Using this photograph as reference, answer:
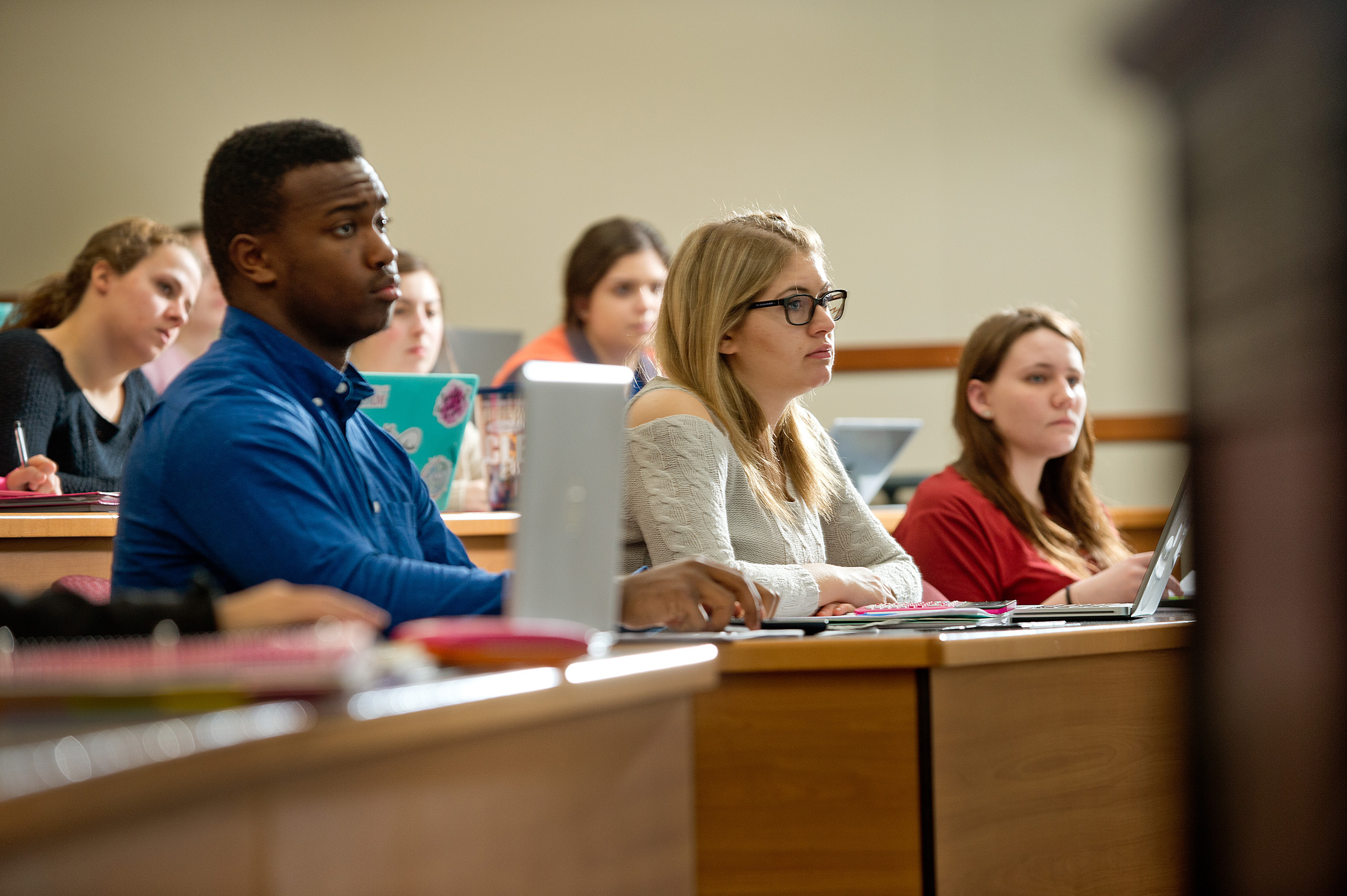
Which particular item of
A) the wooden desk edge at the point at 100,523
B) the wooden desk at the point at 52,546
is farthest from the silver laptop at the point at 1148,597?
the wooden desk at the point at 52,546

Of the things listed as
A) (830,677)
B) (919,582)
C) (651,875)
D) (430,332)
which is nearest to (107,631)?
(651,875)

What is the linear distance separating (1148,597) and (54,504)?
5.19 ft

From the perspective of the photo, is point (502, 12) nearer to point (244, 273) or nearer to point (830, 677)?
point (244, 273)

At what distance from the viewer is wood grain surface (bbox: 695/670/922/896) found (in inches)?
44.3

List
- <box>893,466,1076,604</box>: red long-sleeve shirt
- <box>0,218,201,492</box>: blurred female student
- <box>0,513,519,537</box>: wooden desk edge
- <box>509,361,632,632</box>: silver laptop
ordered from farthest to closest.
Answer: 1. <box>0,218,201,492</box>: blurred female student
2. <box>893,466,1076,604</box>: red long-sleeve shirt
3. <box>0,513,519,537</box>: wooden desk edge
4. <box>509,361,632,632</box>: silver laptop

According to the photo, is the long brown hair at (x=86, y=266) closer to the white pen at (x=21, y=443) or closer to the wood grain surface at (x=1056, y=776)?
the white pen at (x=21, y=443)

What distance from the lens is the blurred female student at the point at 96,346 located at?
2.50 meters

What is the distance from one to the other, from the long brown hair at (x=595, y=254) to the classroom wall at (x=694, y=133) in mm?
1470

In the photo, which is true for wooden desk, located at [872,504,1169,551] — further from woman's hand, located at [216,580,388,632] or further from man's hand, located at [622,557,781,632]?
→ woman's hand, located at [216,580,388,632]

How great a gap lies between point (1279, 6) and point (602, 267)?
2904 millimetres

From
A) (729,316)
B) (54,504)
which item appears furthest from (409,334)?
(729,316)

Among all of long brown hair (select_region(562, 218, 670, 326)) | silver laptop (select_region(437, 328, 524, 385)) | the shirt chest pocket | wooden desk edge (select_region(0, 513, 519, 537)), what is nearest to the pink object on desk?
the shirt chest pocket

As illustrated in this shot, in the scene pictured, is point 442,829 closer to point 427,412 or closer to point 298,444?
point 298,444

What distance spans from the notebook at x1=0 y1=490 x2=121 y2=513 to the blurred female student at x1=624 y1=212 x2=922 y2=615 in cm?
88
